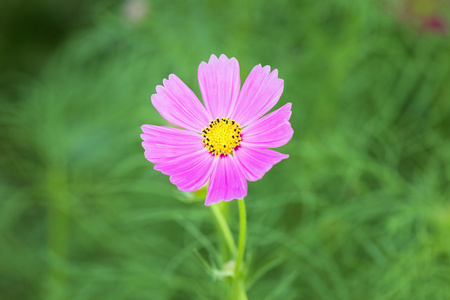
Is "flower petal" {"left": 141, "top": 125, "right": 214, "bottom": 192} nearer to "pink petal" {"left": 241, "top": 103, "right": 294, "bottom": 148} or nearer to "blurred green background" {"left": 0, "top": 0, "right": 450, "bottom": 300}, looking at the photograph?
"pink petal" {"left": 241, "top": 103, "right": 294, "bottom": 148}

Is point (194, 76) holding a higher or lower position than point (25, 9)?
lower

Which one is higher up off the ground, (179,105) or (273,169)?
(273,169)

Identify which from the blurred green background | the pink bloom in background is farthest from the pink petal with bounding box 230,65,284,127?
the blurred green background

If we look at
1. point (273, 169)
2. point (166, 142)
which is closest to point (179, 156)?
point (166, 142)

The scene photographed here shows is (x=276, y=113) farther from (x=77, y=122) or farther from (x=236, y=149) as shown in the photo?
(x=77, y=122)

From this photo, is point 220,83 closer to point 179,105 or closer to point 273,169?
point 179,105

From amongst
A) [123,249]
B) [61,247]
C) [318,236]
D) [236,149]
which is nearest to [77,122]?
[61,247]
